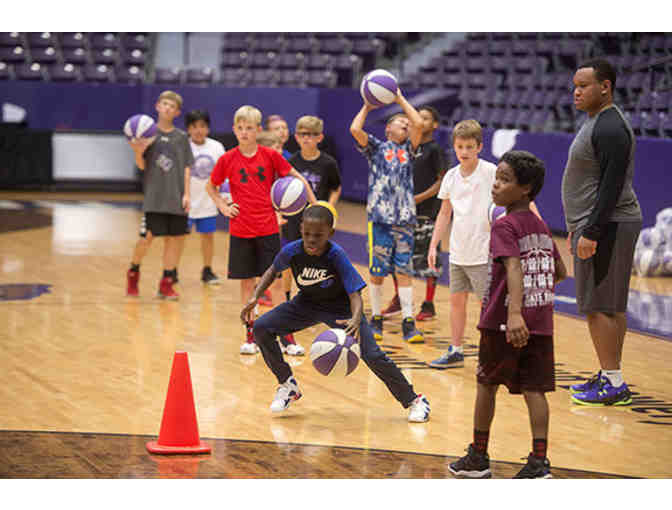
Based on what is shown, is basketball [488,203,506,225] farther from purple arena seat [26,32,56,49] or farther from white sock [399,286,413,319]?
purple arena seat [26,32,56,49]

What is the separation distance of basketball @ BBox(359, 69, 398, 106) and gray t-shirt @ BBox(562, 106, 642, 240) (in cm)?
163

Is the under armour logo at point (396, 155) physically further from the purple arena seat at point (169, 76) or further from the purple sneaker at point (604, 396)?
the purple arena seat at point (169, 76)

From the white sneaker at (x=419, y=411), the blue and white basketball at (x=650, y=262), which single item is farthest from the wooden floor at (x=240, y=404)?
the blue and white basketball at (x=650, y=262)

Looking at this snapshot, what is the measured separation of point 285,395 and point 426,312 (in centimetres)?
320

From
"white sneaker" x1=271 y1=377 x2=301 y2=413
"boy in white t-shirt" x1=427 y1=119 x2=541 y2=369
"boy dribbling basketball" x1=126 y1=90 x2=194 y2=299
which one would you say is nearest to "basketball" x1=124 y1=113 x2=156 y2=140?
"boy dribbling basketball" x1=126 y1=90 x2=194 y2=299

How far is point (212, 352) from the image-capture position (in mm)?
7176

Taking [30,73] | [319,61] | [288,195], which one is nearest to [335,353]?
[288,195]

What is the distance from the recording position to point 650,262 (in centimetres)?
1121

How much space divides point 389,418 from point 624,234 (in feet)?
5.73

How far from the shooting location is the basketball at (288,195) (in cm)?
679

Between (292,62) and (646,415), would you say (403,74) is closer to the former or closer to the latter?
(292,62)

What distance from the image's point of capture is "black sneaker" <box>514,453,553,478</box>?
441cm
